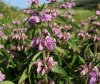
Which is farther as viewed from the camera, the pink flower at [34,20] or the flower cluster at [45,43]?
the pink flower at [34,20]

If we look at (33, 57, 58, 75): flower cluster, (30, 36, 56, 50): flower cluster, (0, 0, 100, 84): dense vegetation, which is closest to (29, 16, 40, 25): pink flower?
(0, 0, 100, 84): dense vegetation

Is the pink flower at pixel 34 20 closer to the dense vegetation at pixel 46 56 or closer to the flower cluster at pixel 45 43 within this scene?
the dense vegetation at pixel 46 56

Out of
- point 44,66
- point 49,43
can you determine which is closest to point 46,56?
point 44,66

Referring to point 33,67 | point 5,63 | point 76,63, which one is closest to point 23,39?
point 5,63

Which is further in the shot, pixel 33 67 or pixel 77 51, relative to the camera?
pixel 77 51

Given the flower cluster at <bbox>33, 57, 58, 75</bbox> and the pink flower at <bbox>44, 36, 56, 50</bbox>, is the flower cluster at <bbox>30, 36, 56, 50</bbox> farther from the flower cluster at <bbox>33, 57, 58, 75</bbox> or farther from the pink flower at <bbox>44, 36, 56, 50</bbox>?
the flower cluster at <bbox>33, 57, 58, 75</bbox>

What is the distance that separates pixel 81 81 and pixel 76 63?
73 centimetres

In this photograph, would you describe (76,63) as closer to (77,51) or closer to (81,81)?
(77,51)

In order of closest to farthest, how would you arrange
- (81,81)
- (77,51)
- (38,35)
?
(38,35) < (81,81) < (77,51)

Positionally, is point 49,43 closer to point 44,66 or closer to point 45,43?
point 45,43

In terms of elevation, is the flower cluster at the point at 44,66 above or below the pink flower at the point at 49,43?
below

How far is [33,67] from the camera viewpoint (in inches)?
109

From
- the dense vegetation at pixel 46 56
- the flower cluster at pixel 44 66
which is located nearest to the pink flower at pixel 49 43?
the dense vegetation at pixel 46 56

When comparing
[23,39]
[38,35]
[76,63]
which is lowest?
[76,63]
